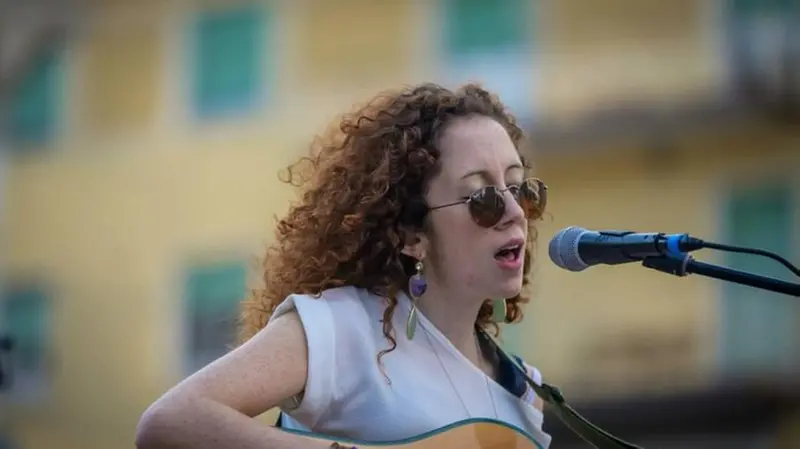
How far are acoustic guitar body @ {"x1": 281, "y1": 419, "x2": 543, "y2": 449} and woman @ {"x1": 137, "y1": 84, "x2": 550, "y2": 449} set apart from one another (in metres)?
0.03

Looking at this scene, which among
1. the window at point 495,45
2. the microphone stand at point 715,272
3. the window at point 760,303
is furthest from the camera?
the window at point 495,45

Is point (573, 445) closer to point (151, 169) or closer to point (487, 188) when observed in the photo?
point (151, 169)

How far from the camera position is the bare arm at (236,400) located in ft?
7.18

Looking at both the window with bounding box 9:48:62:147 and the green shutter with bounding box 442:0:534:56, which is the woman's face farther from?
the window with bounding box 9:48:62:147

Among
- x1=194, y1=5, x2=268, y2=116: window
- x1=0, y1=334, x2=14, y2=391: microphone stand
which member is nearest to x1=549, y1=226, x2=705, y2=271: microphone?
x1=0, y1=334, x2=14, y2=391: microphone stand

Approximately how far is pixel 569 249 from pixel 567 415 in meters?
0.59

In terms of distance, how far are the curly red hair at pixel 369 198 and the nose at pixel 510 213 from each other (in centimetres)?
15

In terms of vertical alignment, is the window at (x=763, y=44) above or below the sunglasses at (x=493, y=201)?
above

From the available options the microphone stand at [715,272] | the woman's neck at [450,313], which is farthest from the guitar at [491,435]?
the microphone stand at [715,272]

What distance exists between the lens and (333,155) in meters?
2.69

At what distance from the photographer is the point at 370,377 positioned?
239 cm

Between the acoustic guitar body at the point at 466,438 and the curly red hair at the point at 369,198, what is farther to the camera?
the curly red hair at the point at 369,198

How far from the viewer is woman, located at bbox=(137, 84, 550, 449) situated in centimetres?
237

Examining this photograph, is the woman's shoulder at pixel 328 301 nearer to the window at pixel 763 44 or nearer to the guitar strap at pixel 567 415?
the guitar strap at pixel 567 415
